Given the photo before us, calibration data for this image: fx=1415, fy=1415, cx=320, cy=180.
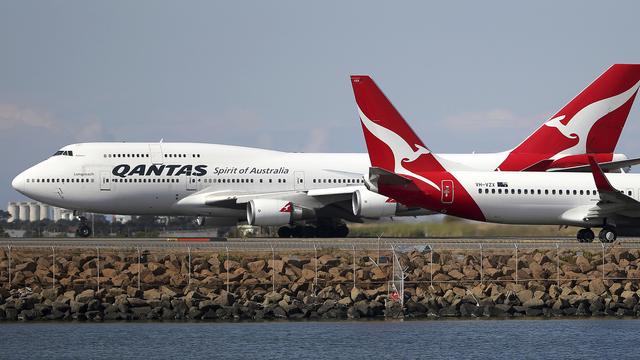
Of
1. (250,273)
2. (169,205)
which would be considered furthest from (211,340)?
(169,205)

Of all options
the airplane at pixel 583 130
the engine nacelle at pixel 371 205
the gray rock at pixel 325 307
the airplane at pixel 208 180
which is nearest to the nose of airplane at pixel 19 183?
the airplane at pixel 208 180

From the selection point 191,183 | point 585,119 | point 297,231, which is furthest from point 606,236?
point 191,183

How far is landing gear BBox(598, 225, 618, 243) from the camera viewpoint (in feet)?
195

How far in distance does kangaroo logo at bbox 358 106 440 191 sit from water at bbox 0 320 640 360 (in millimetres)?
15321

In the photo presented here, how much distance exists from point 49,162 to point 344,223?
1482 cm

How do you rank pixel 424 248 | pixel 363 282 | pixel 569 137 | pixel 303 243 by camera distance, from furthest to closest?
pixel 569 137 → pixel 303 243 → pixel 424 248 → pixel 363 282

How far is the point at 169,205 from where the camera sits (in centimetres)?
6894

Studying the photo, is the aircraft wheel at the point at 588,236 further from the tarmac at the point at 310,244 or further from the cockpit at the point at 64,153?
the cockpit at the point at 64,153

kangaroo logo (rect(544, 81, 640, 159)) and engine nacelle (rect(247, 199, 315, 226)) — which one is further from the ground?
kangaroo logo (rect(544, 81, 640, 159))

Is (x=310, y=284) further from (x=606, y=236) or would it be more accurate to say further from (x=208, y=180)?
(x=208, y=180)

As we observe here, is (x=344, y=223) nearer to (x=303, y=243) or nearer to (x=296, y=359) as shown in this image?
(x=303, y=243)

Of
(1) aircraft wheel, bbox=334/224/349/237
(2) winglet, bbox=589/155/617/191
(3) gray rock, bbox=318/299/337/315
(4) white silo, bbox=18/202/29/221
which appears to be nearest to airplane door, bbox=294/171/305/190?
(1) aircraft wheel, bbox=334/224/349/237

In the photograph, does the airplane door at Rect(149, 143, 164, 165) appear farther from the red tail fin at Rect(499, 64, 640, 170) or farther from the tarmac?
the red tail fin at Rect(499, 64, 640, 170)

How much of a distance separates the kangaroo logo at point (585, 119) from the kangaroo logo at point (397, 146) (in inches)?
417
